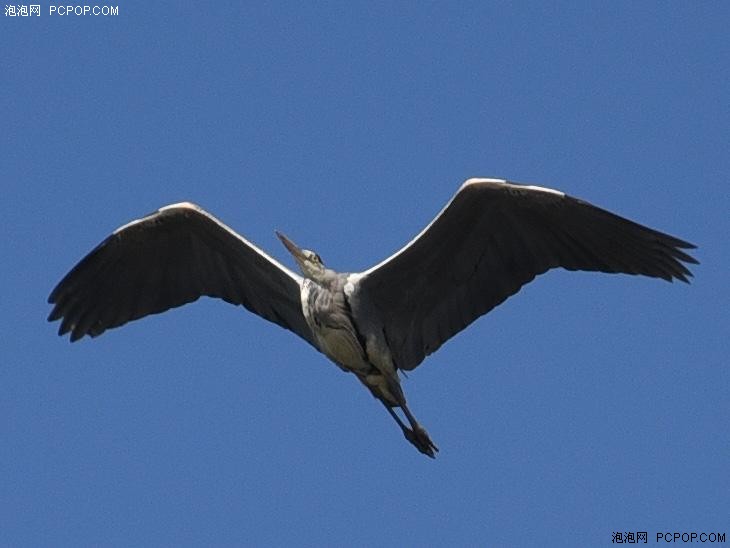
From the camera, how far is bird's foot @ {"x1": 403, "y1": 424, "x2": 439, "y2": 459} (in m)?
15.9

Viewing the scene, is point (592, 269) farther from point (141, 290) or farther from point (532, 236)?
point (141, 290)

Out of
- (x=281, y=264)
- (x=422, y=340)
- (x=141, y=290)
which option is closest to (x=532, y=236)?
(x=422, y=340)

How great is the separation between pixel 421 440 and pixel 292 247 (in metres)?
2.44

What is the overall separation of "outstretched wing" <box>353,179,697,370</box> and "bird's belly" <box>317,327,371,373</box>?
1.54ft

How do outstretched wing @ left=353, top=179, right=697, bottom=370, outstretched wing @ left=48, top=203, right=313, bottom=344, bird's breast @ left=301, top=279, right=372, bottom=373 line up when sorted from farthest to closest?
outstretched wing @ left=48, top=203, right=313, bottom=344 → bird's breast @ left=301, top=279, right=372, bottom=373 → outstretched wing @ left=353, top=179, right=697, bottom=370

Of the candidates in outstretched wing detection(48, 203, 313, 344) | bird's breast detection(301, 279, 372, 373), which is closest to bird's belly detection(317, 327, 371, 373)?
bird's breast detection(301, 279, 372, 373)

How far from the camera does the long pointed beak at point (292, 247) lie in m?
15.6

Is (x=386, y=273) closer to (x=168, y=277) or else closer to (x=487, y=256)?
(x=487, y=256)

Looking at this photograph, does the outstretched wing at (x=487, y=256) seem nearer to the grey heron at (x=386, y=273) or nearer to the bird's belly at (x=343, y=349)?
the grey heron at (x=386, y=273)

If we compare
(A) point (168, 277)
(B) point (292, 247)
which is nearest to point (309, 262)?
(B) point (292, 247)

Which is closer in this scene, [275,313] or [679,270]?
[679,270]

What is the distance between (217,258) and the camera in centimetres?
1648

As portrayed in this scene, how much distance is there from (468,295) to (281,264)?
6.52 feet

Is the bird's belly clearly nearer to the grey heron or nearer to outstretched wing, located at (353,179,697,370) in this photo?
the grey heron
